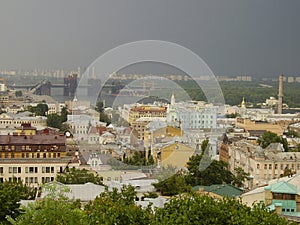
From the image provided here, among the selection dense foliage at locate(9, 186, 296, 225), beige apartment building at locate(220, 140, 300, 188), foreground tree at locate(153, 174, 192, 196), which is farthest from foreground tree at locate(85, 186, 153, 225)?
beige apartment building at locate(220, 140, 300, 188)

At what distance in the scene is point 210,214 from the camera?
499cm

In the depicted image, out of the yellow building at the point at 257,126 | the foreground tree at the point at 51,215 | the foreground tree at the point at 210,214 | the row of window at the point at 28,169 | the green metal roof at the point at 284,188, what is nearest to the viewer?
the foreground tree at the point at 210,214

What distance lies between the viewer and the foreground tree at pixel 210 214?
484cm

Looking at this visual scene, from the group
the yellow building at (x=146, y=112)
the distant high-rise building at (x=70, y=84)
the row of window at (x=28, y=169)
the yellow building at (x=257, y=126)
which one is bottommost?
the row of window at (x=28, y=169)

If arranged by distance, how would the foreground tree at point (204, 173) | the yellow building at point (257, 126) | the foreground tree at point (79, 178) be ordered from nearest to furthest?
the foreground tree at point (79, 178)
the foreground tree at point (204, 173)
the yellow building at point (257, 126)

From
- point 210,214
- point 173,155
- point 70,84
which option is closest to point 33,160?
point 173,155

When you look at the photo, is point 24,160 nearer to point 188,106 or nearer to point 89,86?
point 188,106

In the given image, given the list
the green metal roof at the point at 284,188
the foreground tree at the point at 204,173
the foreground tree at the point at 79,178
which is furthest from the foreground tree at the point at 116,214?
the foreground tree at the point at 204,173

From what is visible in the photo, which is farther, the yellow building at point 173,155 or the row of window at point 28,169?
the row of window at point 28,169

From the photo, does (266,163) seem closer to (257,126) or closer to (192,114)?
(192,114)

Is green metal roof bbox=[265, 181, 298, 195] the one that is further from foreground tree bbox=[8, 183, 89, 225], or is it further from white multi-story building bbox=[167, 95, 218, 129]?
white multi-story building bbox=[167, 95, 218, 129]

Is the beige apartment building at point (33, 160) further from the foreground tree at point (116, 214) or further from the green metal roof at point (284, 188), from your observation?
the foreground tree at point (116, 214)

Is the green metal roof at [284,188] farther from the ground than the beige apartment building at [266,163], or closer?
farther from the ground

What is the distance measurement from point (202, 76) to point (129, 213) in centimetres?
547
